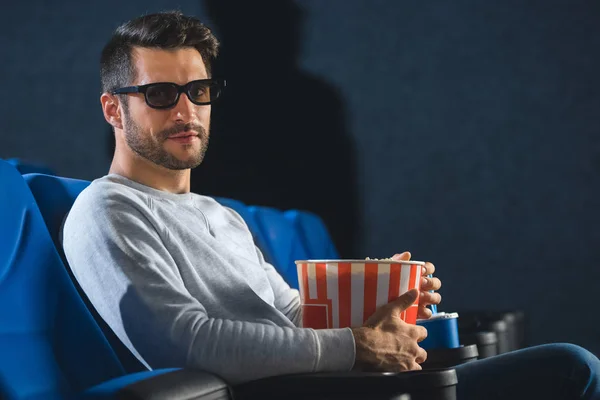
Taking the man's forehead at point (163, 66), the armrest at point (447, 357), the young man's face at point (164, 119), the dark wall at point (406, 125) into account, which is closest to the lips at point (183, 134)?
the young man's face at point (164, 119)

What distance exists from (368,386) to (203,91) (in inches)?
28.6

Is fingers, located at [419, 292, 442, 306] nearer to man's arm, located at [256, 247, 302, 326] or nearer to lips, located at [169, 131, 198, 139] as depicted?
man's arm, located at [256, 247, 302, 326]

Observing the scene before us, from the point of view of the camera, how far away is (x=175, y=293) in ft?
3.80

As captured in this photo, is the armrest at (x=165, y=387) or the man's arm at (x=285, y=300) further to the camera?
the man's arm at (x=285, y=300)

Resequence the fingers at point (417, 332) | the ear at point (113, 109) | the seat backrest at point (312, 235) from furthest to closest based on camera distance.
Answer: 1. the seat backrest at point (312, 235)
2. the ear at point (113, 109)
3. the fingers at point (417, 332)

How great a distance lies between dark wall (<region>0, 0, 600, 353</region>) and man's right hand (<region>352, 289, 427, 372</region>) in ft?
6.62

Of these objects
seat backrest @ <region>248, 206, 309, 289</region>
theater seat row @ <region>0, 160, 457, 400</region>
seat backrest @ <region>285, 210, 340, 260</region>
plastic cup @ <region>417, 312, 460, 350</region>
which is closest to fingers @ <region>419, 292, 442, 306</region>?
plastic cup @ <region>417, 312, 460, 350</region>

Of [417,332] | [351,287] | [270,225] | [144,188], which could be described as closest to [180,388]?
[351,287]

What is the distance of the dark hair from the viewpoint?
1.47m

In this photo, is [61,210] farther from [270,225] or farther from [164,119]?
[270,225]

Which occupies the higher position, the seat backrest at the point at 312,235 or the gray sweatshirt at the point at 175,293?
the gray sweatshirt at the point at 175,293

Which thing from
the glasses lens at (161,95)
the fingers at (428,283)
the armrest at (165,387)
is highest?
the glasses lens at (161,95)

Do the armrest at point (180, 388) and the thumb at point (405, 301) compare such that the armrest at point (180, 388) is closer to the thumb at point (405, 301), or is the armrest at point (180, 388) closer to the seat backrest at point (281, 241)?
the thumb at point (405, 301)

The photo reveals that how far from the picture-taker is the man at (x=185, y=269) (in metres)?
1.12
